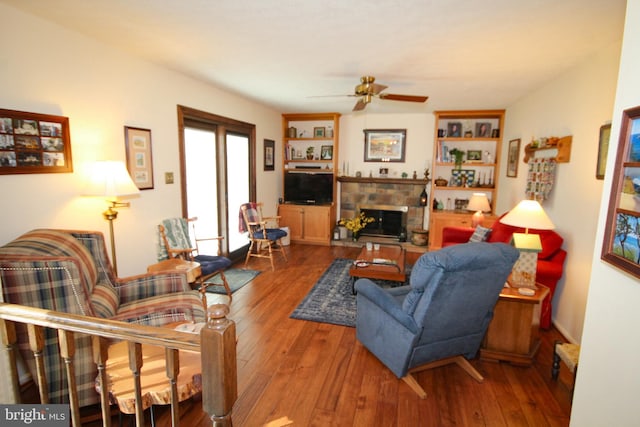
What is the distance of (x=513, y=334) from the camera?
2.58 m

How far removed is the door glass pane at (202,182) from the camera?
4.18 meters

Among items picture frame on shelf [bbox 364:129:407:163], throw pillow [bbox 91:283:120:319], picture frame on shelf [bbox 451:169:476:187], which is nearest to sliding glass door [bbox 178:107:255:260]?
throw pillow [bbox 91:283:120:319]

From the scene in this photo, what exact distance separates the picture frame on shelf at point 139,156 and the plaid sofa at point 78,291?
91cm

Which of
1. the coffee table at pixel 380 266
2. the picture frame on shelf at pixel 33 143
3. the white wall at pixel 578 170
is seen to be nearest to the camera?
the picture frame on shelf at pixel 33 143

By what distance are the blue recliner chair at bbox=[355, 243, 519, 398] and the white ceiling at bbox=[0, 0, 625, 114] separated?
A: 1.56 meters

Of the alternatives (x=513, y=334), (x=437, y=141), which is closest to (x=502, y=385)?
(x=513, y=334)

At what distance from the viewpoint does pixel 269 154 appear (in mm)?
6105

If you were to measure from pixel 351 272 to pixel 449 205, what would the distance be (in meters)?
3.31

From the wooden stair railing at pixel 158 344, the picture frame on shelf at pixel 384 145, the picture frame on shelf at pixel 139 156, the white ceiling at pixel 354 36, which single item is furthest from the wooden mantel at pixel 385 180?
the wooden stair railing at pixel 158 344

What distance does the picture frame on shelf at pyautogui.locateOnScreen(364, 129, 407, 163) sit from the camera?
6281 millimetres

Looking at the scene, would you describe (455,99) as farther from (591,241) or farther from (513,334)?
(513,334)

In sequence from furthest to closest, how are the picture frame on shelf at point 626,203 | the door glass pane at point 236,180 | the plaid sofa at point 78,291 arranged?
the door glass pane at point 236,180 < the plaid sofa at point 78,291 < the picture frame on shelf at point 626,203

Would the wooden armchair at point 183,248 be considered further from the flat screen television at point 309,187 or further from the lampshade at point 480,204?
the lampshade at point 480,204

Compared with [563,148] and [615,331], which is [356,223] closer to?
[563,148]
